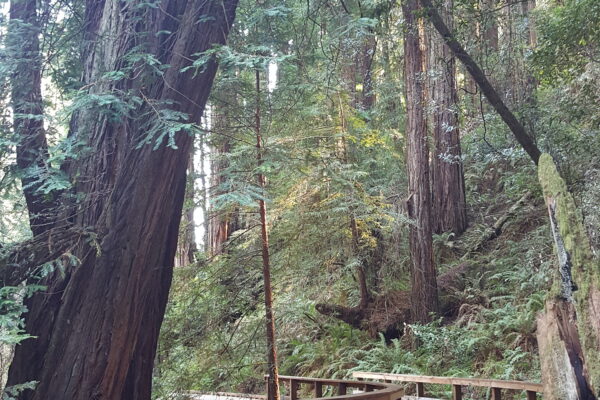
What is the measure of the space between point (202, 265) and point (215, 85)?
7.72ft

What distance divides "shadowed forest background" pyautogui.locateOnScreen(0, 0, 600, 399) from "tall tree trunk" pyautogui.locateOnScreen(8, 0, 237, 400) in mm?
18

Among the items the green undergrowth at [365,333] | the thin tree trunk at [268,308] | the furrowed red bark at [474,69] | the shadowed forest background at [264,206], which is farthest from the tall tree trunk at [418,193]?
the thin tree trunk at [268,308]

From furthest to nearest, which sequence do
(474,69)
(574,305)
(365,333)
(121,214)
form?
(365,333) < (474,69) < (121,214) < (574,305)

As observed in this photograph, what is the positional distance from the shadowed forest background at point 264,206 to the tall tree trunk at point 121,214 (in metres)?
0.02

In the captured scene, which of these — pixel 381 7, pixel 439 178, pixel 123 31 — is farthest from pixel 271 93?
pixel 439 178

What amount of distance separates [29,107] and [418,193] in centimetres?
748

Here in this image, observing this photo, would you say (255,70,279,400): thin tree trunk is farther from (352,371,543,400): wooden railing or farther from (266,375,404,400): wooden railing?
(352,371,543,400): wooden railing

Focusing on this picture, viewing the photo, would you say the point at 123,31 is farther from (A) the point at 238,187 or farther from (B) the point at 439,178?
(B) the point at 439,178

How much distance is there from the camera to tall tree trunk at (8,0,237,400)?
3.97m

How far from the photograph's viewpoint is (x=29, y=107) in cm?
432

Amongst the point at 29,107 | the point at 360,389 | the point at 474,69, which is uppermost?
the point at 474,69

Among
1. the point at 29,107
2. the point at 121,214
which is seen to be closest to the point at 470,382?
the point at 121,214

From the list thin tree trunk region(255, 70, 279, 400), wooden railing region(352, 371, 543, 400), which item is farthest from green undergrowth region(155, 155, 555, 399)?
wooden railing region(352, 371, 543, 400)

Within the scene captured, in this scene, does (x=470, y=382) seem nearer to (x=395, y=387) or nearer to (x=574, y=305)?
(x=395, y=387)
